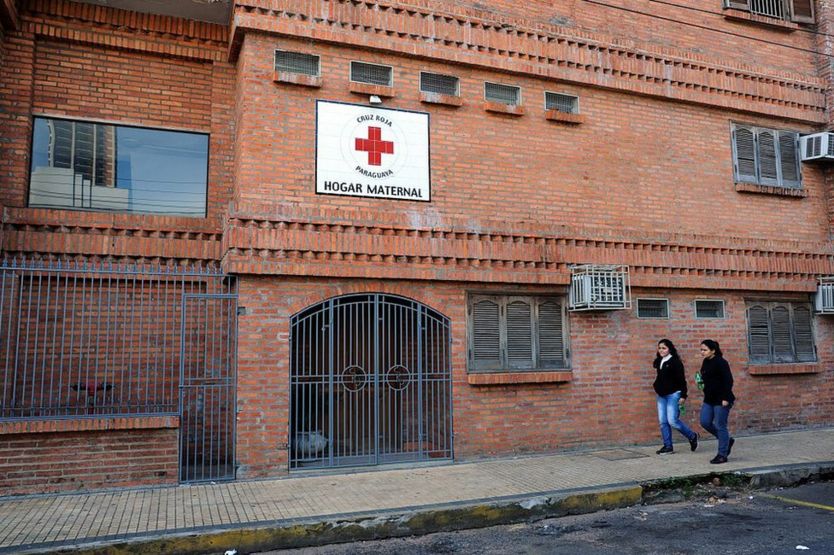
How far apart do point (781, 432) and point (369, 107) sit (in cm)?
864

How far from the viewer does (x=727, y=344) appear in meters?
→ 10.7

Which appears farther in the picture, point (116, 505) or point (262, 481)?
point (262, 481)

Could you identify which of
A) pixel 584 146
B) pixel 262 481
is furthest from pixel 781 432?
pixel 262 481

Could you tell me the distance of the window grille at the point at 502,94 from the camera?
9.75m

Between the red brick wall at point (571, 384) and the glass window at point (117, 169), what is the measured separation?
7.33 ft

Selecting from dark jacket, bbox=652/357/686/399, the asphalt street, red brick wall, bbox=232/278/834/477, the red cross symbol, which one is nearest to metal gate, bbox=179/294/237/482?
red brick wall, bbox=232/278/834/477

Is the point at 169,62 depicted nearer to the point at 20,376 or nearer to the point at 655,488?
the point at 20,376

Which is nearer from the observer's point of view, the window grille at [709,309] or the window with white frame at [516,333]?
the window with white frame at [516,333]

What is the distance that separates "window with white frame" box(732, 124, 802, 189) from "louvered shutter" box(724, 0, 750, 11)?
7.18 feet

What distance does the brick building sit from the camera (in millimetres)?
8031

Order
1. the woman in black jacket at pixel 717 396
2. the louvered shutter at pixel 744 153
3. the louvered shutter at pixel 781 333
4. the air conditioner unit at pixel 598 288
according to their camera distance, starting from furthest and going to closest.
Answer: the louvered shutter at pixel 744 153
the louvered shutter at pixel 781 333
the air conditioner unit at pixel 598 288
the woman in black jacket at pixel 717 396

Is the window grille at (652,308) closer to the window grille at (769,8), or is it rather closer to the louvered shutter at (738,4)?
the louvered shutter at (738,4)

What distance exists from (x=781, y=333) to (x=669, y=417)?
11.9 ft

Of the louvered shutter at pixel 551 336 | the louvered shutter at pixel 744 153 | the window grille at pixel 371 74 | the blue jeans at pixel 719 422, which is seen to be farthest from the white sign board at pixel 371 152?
the louvered shutter at pixel 744 153
